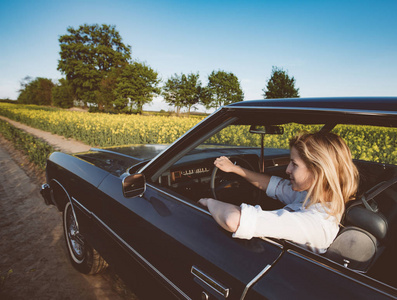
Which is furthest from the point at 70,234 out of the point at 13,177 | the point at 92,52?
the point at 92,52

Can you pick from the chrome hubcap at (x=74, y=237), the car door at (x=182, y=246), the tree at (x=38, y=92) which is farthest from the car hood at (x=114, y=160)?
the tree at (x=38, y=92)

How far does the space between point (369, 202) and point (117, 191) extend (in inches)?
62.8

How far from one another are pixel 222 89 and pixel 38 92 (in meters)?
69.4

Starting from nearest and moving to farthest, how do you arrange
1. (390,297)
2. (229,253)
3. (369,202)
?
(390,297)
(229,253)
(369,202)

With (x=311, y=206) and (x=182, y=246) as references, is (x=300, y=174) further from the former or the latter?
(x=182, y=246)

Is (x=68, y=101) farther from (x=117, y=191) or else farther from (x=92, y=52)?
(x=117, y=191)

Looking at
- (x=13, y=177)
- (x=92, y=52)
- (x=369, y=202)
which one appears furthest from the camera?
(x=92, y=52)

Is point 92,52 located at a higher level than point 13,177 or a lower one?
higher

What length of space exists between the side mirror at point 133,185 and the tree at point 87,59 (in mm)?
56337

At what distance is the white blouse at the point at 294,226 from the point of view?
0.96m

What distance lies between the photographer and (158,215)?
4.57 feet

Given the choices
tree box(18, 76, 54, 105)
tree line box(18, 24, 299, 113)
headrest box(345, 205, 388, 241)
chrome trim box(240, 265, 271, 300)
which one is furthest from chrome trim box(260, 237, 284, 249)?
tree box(18, 76, 54, 105)

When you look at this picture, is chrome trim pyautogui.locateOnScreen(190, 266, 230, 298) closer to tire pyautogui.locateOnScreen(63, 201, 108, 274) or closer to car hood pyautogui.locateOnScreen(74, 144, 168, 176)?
car hood pyautogui.locateOnScreen(74, 144, 168, 176)

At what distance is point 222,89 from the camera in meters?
66.8
